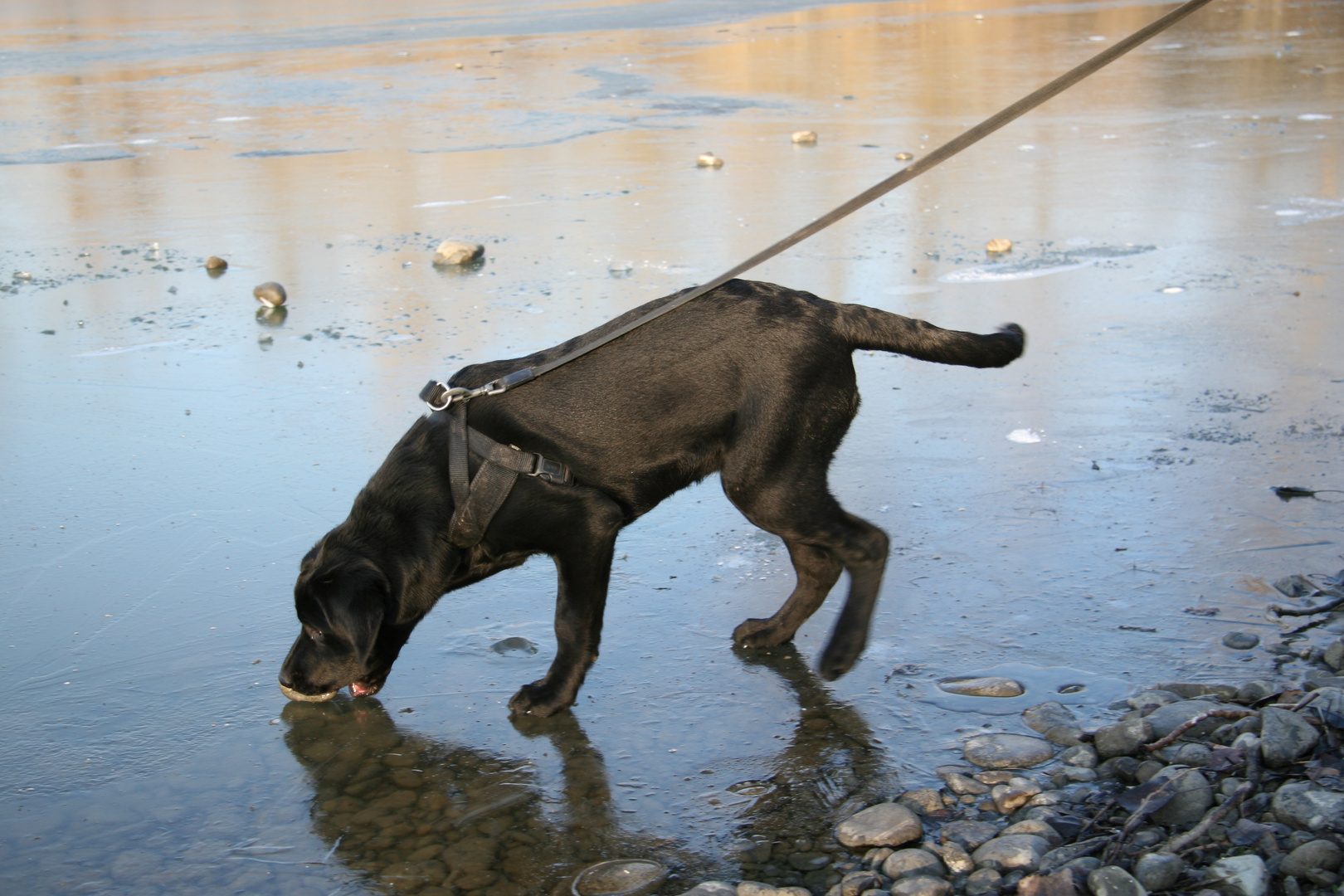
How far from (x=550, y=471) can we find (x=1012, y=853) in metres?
1.54

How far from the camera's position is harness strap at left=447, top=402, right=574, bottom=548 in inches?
131

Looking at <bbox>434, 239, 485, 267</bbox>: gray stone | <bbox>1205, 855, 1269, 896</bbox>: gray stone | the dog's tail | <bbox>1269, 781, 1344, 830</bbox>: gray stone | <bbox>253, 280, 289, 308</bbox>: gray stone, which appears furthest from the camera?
<bbox>434, 239, 485, 267</bbox>: gray stone

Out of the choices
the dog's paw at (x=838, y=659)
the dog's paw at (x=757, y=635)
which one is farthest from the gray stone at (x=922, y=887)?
the dog's paw at (x=757, y=635)

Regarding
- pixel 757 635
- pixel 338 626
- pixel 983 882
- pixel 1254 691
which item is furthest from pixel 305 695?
pixel 1254 691

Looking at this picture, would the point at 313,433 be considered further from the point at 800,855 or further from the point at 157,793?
the point at 800,855

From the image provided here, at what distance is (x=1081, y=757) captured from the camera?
2941mm

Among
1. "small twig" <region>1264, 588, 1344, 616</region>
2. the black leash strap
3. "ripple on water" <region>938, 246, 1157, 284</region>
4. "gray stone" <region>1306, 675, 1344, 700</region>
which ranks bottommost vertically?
"gray stone" <region>1306, 675, 1344, 700</region>

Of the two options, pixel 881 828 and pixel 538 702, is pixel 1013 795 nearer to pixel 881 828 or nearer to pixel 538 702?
pixel 881 828

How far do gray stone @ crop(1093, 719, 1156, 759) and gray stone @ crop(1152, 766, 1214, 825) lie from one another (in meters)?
0.23

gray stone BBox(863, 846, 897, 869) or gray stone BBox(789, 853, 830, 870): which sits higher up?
gray stone BBox(863, 846, 897, 869)

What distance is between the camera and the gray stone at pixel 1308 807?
247cm

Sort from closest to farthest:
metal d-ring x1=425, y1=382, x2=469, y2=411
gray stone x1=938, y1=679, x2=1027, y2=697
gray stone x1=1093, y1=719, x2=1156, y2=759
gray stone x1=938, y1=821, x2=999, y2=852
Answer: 1. gray stone x1=938, y1=821, x2=999, y2=852
2. gray stone x1=1093, y1=719, x2=1156, y2=759
3. gray stone x1=938, y1=679, x2=1027, y2=697
4. metal d-ring x1=425, y1=382, x2=469, y2=411

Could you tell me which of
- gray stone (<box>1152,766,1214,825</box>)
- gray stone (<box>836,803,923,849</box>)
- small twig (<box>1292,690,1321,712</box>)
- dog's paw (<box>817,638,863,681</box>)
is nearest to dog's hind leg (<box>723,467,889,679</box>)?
dog's paw (<box>817,638,863,681</box>)

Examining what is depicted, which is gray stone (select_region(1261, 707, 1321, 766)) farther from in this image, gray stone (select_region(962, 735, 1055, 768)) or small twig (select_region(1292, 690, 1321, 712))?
gray stone (select_region(962, 735, 1055, 768))
